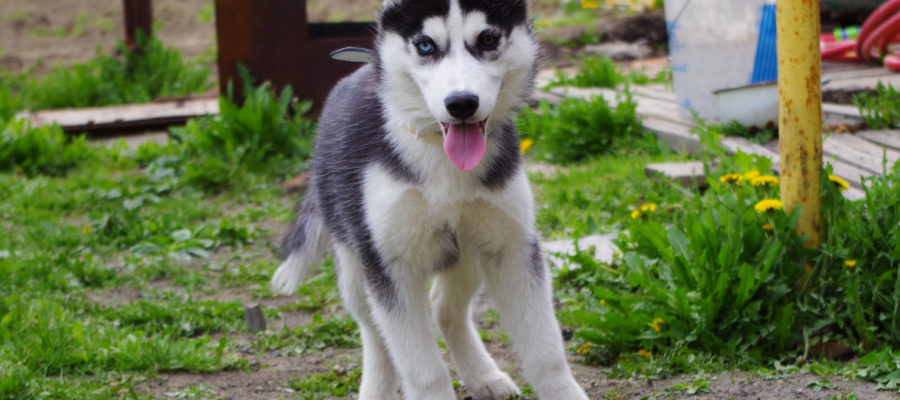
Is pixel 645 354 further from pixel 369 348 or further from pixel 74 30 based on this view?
pixel 74 30

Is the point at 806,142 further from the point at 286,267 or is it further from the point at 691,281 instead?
the point at 286,267

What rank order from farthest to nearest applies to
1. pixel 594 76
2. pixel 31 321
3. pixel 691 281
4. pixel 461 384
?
pixel 594 76
pixel 31 321
pixel 461 384
pixel 691 281

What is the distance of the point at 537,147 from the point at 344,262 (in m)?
3.35

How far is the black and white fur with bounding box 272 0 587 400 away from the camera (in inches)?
105

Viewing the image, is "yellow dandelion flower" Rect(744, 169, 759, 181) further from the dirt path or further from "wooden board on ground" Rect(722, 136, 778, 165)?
the dirt path

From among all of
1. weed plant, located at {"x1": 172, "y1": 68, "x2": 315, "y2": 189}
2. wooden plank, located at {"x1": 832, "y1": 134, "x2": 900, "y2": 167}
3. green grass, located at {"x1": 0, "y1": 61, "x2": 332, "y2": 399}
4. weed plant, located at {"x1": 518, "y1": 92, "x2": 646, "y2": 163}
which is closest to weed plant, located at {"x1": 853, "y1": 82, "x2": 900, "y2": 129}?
wooden plank, located at {"x1": 832, "y1": 134, "x2": 900, "y2": 167}

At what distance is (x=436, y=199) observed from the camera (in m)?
2.79

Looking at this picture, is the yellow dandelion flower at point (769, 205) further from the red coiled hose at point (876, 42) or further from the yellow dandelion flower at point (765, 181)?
the red coiled hose at point (876, 42)

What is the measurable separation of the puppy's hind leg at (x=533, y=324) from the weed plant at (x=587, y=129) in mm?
3109

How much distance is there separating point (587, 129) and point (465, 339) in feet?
9.61

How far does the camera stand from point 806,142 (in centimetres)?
314

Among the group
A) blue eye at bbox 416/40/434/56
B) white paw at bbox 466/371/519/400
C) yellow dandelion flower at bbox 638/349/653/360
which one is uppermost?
blue eye at bbox 416/40/434/56

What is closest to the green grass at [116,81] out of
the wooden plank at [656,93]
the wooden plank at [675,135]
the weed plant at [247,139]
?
the weed plant at [247,139]

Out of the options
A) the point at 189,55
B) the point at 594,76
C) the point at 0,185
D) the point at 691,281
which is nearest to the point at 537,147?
the point at 594,76
